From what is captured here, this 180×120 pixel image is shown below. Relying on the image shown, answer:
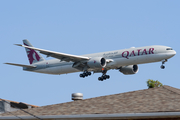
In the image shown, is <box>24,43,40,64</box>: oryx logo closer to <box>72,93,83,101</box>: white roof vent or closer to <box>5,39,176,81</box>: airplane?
<box>5,39,176,81</box>: airplane

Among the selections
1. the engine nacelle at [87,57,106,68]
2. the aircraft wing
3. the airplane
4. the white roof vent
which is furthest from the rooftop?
the aircraft wing

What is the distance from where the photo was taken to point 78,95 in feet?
67.1

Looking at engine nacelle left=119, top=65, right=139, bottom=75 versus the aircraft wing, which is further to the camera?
engine nacelle left=119, top=65, right=139, bottom=75

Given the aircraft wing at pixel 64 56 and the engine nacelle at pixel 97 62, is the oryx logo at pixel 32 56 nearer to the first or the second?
the aircraft wing at pixel 64 56

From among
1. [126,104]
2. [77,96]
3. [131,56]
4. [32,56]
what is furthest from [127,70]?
[126,104]

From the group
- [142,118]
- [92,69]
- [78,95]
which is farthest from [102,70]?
[142,118]

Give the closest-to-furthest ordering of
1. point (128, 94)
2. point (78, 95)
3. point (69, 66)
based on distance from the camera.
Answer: point (128, 94)
point (78, 95)
point (69, 66)

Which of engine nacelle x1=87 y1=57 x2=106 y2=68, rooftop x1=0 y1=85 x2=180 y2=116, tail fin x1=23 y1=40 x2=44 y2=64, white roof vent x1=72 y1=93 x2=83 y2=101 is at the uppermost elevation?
tail fin x1=23 y1=40 x2=44 y2=64

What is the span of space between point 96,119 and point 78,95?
4.94m

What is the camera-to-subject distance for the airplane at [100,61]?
133ft

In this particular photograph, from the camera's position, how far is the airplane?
133ft

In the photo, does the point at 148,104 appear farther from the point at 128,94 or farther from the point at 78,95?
the point at 78,95

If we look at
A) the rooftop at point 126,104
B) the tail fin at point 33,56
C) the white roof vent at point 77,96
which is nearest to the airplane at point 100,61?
the tail fin at point 33,56

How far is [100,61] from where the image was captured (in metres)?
43.2
